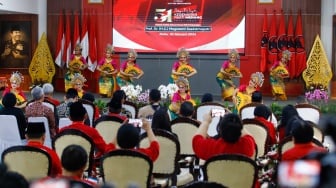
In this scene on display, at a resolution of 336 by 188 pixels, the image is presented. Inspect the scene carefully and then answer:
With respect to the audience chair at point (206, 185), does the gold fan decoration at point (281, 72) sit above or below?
above

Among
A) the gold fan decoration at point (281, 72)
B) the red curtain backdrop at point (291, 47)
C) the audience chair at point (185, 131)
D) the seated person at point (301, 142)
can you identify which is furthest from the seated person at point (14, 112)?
the red curtain backdrop at point (291, 47)

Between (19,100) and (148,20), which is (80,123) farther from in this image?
(148,20)

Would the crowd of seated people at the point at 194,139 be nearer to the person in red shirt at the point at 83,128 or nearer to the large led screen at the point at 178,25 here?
the person in red shirt at the point at 83,128

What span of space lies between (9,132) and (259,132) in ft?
9.61

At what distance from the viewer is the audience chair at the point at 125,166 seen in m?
4.25

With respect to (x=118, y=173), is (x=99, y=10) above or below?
above

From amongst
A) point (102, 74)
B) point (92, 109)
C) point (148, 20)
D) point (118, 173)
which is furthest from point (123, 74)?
point (118, 173)

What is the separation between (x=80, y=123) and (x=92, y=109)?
2714 millimetres

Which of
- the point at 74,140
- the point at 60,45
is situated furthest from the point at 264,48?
the point at 74,140

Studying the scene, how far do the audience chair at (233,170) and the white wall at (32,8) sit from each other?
1169 centimetres

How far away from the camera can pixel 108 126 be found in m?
6.45

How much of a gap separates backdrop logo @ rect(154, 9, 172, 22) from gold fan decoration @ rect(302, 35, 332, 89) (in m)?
3.95

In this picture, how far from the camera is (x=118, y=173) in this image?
4309mm

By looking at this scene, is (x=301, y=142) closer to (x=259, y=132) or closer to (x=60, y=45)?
(x=259, y=132)
